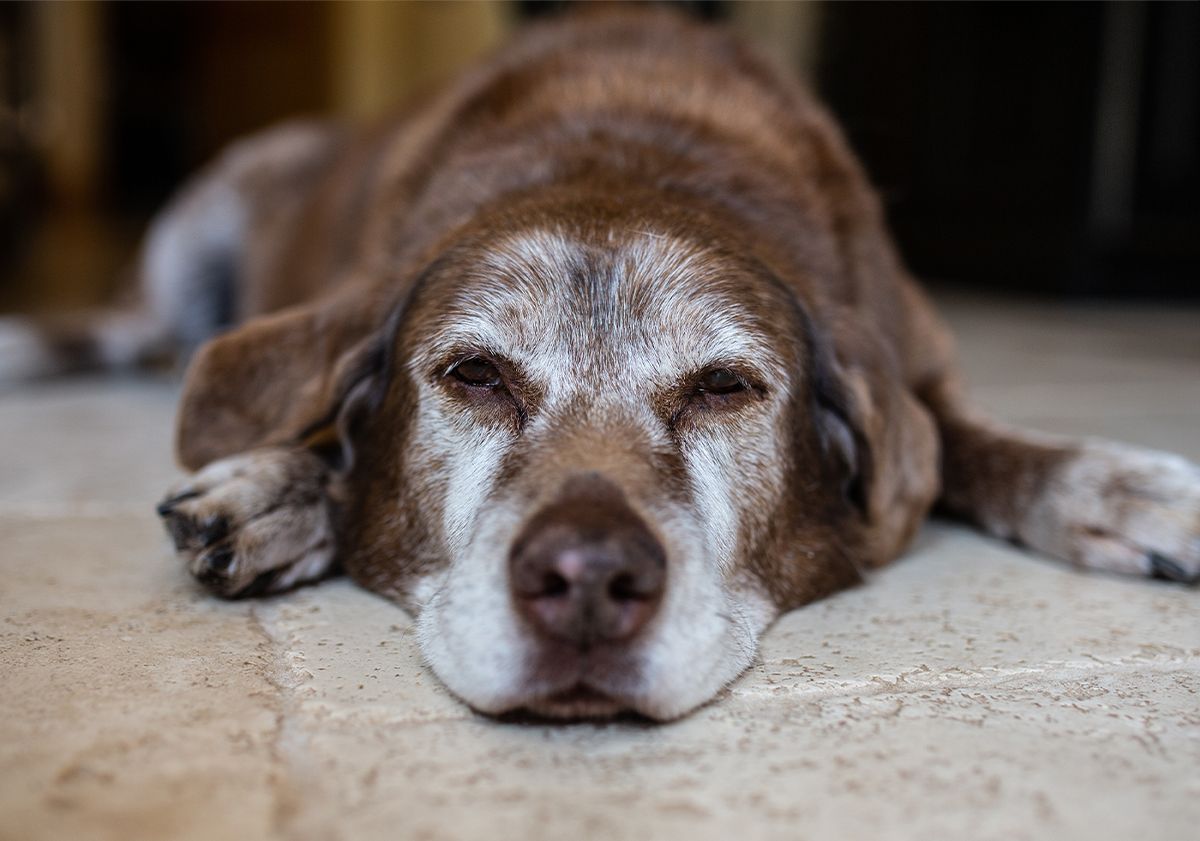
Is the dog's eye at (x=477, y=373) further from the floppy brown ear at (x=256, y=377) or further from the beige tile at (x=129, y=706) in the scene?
the beige tile at (x=129, y=706)

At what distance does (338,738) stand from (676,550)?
519 mm

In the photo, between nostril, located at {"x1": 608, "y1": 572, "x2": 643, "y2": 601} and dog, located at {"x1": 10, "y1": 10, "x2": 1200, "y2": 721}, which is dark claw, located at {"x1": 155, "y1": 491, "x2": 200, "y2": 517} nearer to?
dog, located at {"x1": 10, "y1": 10, "x2": 1200, "y2": 721}

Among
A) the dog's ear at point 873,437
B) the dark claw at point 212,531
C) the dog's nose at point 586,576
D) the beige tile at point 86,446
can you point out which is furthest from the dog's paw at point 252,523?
the dog's ear at point 873,437

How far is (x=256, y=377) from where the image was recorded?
7.80 feet

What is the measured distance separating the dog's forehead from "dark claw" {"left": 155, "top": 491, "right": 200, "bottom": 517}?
56cm

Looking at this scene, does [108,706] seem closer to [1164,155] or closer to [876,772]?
[876,772]

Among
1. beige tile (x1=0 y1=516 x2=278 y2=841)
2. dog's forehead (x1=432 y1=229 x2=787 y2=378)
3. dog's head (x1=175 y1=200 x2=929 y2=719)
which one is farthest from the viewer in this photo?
dog's forehead (x1=432 y1=229 x2=787 y2=378)

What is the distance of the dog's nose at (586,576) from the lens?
4.87 ft

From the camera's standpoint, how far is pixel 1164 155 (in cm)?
668

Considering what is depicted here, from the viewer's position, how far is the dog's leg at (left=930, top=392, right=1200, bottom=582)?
90.2 inches

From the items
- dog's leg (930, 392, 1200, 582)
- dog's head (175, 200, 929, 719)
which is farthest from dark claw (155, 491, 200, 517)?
dog's leg (930, 392, 1200, 582)

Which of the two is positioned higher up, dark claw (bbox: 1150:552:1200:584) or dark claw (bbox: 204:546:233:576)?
dark claw (bbox: 204:546:233:576)

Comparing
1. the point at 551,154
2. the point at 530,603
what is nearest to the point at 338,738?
the point at 530,603

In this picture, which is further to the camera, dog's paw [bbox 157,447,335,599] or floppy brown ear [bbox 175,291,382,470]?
floppy brown ear [bbox 175,291,382,470]
